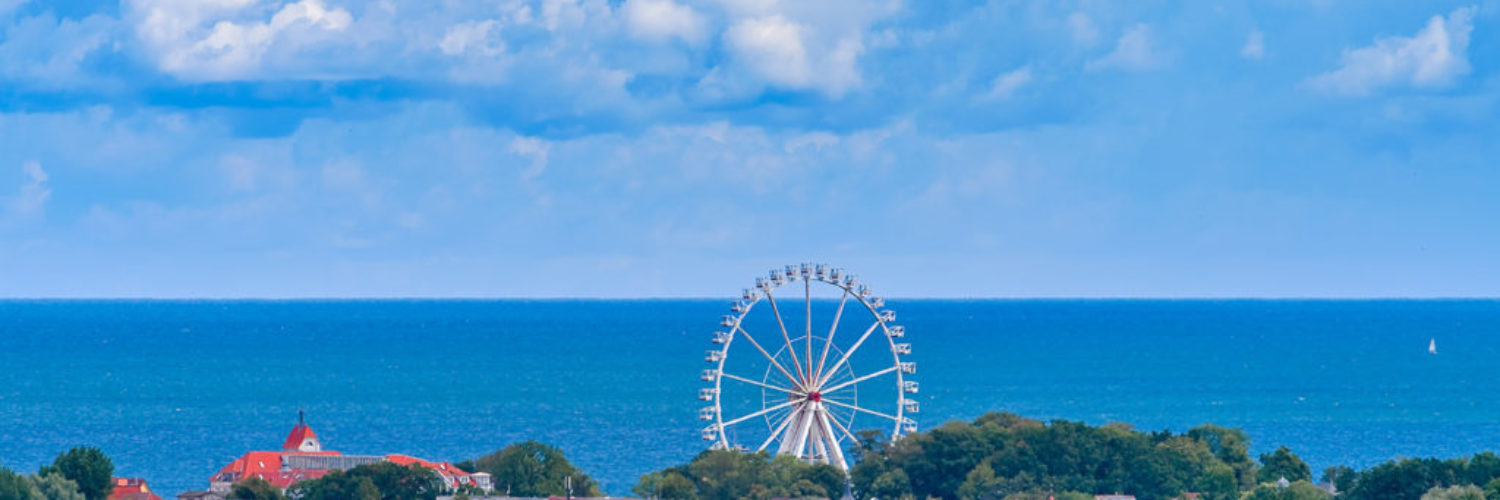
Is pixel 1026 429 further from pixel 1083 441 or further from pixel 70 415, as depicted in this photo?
pixel 70 415

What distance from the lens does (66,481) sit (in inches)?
2717

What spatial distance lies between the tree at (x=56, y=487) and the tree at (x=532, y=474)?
1439cm

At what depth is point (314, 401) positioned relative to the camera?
17112 centimetres

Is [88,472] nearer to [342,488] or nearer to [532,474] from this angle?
[342,488]

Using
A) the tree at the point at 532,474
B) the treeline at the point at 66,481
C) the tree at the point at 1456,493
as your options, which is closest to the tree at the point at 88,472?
the treeline at the point at 66,481

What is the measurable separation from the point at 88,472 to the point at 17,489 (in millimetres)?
5462

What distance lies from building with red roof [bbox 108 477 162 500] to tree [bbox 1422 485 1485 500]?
43282 mm

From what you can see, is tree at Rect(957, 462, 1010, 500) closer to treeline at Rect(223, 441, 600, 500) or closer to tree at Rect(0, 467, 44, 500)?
treeline at Rect(223, 441, 600, 500)

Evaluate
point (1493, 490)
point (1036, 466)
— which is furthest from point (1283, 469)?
point (1493, 490)

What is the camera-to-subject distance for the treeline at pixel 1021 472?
68688mm

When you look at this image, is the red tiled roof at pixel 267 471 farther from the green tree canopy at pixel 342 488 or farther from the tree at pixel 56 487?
the tree at pixel 56 487

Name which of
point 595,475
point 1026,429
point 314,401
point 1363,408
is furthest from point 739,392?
point 1026,429

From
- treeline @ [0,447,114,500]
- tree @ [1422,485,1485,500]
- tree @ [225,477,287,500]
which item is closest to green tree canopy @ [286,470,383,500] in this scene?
tree @ [225,477,287,500]

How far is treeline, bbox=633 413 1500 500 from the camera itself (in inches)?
2704
